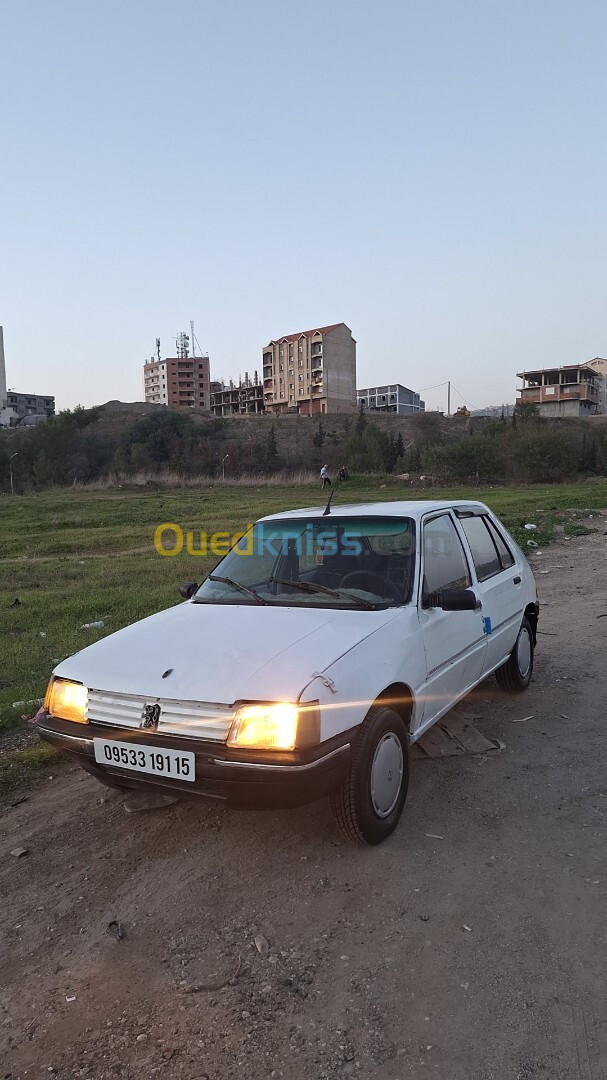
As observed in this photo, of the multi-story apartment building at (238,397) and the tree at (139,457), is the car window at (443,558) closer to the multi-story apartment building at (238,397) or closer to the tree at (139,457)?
the tree at (139,457)

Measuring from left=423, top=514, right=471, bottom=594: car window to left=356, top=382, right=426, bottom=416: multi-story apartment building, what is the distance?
125168mm

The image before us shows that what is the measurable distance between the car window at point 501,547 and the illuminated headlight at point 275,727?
2.99 meters

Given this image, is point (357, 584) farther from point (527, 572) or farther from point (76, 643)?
point (76, 643)

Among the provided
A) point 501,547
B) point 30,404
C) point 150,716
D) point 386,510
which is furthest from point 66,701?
point 30,404

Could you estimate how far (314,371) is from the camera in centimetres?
10456

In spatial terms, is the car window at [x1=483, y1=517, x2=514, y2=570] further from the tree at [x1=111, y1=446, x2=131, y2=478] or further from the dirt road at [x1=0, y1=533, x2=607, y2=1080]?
the tree at [x1=111, y1=446, x2=131, y2=478]

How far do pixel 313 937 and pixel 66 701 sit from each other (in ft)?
5.13

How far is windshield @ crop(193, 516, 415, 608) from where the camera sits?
3.97 metres

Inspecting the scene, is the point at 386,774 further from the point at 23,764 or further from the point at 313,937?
the point at 23,764

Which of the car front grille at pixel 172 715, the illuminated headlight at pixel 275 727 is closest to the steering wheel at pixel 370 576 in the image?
the illuminated headlight at pixel 275 727

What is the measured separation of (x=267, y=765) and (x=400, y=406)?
13066 centimetres

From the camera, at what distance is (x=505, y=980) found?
2400 millimetres

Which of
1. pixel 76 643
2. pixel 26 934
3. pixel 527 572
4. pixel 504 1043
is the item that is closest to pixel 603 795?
pixel 504 1043

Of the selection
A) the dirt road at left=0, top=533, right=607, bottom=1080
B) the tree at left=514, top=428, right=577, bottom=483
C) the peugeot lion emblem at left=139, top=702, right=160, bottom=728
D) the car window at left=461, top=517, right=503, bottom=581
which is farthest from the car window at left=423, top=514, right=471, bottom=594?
the tree at left=514, top=428, right=577, bottom=483
